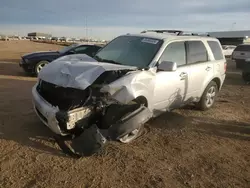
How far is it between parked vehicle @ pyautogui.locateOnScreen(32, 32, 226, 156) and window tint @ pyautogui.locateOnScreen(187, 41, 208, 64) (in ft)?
0.09

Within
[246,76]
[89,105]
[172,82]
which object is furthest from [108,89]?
[246,76]

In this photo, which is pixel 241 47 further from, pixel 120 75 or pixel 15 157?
pixel 15 157

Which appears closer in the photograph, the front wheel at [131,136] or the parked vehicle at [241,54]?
the front wheel at [131,136]

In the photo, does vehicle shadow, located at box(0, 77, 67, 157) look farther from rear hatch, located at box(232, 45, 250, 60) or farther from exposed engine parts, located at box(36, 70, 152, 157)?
rear hatch, located at box(232, 45, 250, 60)

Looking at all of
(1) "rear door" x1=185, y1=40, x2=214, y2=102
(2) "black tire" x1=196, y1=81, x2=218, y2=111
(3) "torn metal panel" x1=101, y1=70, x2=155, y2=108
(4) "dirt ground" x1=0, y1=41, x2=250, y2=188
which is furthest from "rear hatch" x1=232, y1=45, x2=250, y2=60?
(3) "torn metal panel" x1=101, y1=70, x2=155, y2=108

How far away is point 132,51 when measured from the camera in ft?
18.3

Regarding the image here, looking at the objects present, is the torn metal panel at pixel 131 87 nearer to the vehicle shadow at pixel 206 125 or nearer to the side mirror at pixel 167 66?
the side mirror at pixel 167 66

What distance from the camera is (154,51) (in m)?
5.36

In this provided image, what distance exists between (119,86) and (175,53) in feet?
6.33

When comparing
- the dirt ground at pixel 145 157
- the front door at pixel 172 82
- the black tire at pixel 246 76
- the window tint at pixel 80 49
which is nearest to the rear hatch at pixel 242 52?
the black tire at pixel 246 76

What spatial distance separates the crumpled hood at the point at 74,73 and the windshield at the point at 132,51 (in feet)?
1.76

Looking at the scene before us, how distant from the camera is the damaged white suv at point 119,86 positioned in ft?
14.0

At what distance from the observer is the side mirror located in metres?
4.95

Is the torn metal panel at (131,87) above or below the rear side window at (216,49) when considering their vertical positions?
below
